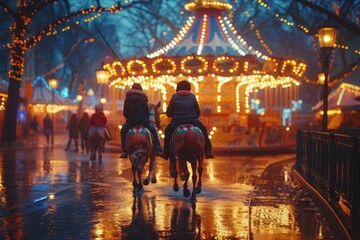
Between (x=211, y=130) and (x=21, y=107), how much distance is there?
16.6 metres

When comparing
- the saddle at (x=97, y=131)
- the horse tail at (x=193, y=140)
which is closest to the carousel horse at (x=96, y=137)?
the saddle at (x=97, y=131)

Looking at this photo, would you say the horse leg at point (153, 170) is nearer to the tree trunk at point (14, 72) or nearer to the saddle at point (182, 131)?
the saddle at point (182, 131)

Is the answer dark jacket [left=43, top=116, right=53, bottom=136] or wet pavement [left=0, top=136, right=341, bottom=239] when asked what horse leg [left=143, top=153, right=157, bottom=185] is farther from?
dark jacket [left=43, top=116, right=53, bottom=136]

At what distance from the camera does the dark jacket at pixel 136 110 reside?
1263cm

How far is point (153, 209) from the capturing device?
10.6 metres

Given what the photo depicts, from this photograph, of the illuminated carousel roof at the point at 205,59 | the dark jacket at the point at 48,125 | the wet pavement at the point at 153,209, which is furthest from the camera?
the dark jacket at the point at 48,125

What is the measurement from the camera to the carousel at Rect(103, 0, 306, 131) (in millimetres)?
31031

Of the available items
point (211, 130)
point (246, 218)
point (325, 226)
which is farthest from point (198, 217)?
point (211, 130)

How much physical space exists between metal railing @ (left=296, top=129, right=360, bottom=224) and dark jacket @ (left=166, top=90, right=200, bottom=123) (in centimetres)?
234

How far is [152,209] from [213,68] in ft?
68.7

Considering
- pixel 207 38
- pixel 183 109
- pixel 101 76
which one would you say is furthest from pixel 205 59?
pixel 183 109

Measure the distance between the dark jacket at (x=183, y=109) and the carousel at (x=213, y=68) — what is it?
18.2 meters

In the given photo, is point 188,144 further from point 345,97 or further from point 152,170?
point 345,97

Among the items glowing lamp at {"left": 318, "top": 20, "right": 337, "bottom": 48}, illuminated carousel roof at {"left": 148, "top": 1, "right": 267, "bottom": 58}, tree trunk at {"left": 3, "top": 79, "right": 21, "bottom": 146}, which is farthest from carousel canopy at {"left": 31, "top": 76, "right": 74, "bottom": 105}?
glowing lamp at {"left": 318, "top": 20, "right": 337, "bottom": 48}
